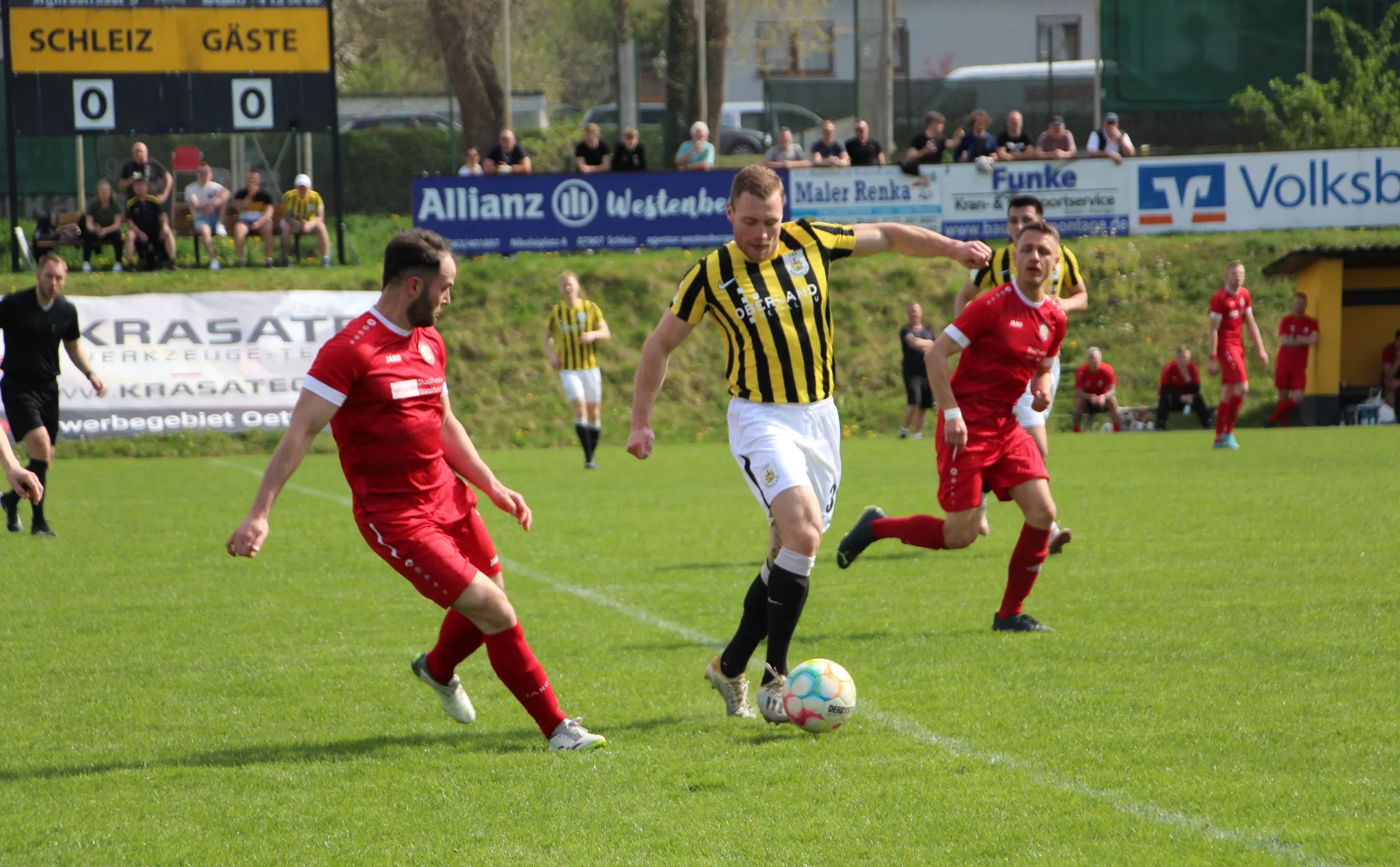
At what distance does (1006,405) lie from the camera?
7.25 m

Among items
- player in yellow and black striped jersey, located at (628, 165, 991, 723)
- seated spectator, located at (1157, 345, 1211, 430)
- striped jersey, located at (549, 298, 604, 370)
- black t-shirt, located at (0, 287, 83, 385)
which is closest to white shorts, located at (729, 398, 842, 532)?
player in yellow and black striped jersey, located at (628, 165, 991, 723)

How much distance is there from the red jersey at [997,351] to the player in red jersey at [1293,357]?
15176mm

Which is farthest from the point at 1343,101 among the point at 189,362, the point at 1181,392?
the point at 189,362

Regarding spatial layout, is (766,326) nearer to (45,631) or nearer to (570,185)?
(45,631)

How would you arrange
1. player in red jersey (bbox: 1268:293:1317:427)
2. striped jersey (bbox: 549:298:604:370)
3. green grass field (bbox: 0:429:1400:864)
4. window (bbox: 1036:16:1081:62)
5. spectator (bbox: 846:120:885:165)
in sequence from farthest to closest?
window (bbox: 1036:16:1081:62), spectator (bbox: 846:120:885:165), player in red jersey (bbox: 1268:293:1317:427), striped jersey (bbox: 549:298:604:370), green grass field (bbox: 0:429:1400:864)

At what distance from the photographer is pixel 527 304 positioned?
23.3m

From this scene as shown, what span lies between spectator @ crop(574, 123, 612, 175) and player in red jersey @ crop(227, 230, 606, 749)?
726 inches

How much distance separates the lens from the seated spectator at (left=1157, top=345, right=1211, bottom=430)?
21.3 m

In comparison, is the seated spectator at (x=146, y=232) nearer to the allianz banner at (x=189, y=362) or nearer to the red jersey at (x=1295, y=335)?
the allianz banner at (x=189, y=362)

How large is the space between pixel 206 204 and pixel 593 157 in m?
6.59

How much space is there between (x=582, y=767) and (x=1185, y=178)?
69.8ft

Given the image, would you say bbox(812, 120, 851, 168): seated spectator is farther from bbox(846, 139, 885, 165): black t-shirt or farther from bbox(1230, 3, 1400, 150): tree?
bbox(1230, 3, 1400, 150): tree

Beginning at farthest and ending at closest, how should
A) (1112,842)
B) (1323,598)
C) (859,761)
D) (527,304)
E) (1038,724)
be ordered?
(527,304) → (1323,598) → (1038,724) → (859,761) → (1112,842)

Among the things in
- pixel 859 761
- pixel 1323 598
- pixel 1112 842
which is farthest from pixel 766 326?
pixel 1323 598
